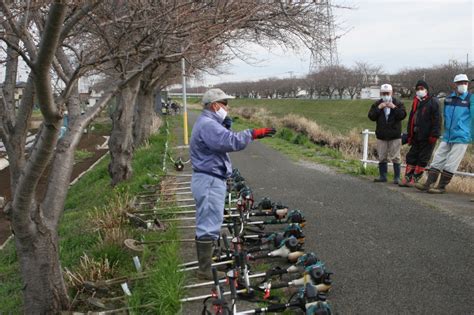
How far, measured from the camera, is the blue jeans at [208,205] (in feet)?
15.4

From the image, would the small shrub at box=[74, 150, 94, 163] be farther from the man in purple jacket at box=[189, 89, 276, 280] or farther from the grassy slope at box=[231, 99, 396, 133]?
the man in purple jacket at box=[189, 89, 276, 280]

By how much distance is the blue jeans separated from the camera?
4684 mm

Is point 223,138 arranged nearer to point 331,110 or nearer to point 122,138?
point 122,138

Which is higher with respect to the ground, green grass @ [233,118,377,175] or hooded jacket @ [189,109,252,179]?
hooded jacket @ [189,109,252,179]

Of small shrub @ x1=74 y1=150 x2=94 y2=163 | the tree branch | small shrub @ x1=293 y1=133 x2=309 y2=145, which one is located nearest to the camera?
the tree branch

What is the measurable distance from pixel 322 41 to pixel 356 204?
2736 mm

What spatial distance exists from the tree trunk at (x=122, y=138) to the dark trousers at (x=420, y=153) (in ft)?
20.5

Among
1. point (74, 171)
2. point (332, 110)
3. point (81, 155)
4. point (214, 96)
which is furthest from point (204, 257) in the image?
point (332, 110)

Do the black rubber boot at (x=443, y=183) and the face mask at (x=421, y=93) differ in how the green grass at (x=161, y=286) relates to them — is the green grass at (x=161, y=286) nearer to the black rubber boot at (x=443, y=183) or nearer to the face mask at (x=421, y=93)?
the black rubber boot at (x=443, y=183)

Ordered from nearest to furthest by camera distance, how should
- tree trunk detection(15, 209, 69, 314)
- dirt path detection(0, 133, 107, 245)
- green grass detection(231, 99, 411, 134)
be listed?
tree trunk detection(15, 209, 69, 314) → dirt path detection(0, 133, 107, 245) → green grass detection(231, 99, 411, 134)

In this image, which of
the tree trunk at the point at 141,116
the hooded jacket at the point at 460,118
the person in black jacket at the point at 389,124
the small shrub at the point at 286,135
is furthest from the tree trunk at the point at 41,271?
the small shrub at the point at 286,135

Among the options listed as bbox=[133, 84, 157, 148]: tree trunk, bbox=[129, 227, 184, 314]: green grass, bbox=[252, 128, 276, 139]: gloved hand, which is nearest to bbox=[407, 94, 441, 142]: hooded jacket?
bbox=[252, 128, 276, 139]: gloved hand

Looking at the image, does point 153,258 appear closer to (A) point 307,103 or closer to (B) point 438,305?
(B) point 438,305

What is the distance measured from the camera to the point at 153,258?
5.48m
